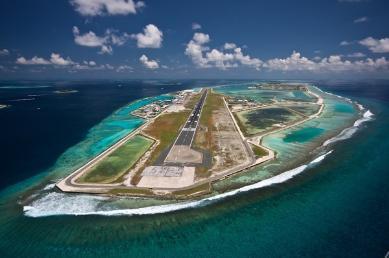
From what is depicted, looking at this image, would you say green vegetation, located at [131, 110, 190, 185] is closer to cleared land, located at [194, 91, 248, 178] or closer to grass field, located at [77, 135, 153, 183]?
grass field, located at [77, 135, 153, 183]

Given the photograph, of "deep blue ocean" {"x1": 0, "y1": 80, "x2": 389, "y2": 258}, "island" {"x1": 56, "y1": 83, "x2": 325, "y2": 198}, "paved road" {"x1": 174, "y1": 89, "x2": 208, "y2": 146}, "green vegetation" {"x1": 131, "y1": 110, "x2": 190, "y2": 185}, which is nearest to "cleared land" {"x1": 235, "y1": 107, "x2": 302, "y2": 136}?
"island" {"x1": 56, "y1": 83, "x2": 325, "y2": 198}

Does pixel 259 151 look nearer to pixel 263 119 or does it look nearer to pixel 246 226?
pixel 246 226

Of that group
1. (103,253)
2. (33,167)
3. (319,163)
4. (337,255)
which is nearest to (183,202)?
(103,253)

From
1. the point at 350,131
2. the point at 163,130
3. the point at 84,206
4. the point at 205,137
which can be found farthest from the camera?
the point at 163,130

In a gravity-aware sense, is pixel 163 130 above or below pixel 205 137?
above

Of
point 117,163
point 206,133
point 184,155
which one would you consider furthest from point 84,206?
point 206,133

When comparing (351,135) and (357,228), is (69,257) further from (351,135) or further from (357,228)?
(351,135)
